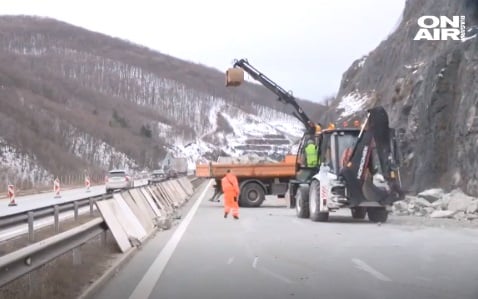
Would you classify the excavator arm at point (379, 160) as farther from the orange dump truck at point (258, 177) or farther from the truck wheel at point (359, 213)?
the orange dump truck at point (258, 177)

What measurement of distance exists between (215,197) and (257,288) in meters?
21.6

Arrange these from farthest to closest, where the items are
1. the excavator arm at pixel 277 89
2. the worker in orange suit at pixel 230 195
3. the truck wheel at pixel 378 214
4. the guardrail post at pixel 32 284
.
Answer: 1. the excavator arm at pixel 277 89
2. the worker in orange suit at pixel 230 195
3. the truck wheel at pixel 378 214
4. the guardrail post at pixel 32 284

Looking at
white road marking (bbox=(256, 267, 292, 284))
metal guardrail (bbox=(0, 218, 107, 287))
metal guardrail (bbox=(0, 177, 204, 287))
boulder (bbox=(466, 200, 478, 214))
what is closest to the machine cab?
boulder (bbox=(466, 200, 478, 214))

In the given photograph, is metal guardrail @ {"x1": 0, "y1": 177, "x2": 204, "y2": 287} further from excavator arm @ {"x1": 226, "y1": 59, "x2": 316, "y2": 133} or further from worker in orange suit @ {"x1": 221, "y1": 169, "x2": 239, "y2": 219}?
excavator arm @ {"x1": 226, "y1": 59, "x2": 316, "y2": 133}

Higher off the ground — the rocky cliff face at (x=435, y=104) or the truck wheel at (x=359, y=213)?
the rocky cliff face at (x=435, y=104)

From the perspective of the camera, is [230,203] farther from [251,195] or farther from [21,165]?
[21,165]

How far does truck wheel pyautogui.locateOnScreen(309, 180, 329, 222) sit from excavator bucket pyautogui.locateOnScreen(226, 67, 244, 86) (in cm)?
1041

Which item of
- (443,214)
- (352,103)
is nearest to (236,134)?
(352,103)

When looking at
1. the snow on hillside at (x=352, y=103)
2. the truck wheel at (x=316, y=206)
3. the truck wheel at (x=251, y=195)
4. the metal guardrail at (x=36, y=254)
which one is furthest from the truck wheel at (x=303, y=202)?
the snow on hillside at (x=352, y=103)

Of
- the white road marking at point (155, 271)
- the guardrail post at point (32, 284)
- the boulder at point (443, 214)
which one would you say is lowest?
the white road marking at point (155, 271)

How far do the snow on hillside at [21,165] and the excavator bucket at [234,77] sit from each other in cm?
3608

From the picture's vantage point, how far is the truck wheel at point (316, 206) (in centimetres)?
1940

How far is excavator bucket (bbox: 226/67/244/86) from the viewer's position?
29719mm

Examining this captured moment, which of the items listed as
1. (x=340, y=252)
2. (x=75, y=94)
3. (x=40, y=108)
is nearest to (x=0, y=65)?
(x=40, y=108)
